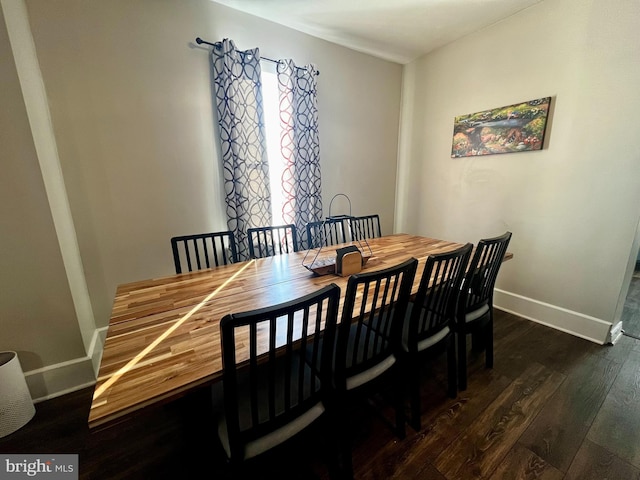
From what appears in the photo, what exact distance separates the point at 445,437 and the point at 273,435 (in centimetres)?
102

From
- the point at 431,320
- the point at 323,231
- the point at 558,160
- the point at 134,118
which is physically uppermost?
the point at 134,118

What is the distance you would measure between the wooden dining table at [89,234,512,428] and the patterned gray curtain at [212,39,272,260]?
72 centimetres

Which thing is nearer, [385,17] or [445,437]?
[445,437]

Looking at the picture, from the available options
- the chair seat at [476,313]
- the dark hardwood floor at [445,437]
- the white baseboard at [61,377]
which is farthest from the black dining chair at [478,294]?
the white baseboard at [61,377]

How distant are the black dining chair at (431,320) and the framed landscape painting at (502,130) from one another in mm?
1712

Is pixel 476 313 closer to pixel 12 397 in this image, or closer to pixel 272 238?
pixel 272 238

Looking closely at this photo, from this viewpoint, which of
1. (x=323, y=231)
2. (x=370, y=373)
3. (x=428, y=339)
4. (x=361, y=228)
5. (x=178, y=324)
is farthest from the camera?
(x=361, y=228)

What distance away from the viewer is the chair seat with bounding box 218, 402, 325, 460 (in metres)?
0.88

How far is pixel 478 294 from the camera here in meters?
1.72

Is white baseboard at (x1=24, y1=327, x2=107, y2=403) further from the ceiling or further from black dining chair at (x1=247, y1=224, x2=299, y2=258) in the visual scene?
the ceiling

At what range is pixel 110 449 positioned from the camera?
1332mm

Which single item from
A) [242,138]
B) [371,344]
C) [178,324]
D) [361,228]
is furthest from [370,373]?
[242,138]

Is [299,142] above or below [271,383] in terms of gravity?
above

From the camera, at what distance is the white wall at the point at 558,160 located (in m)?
1.90
